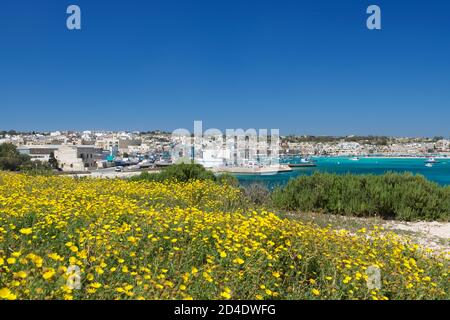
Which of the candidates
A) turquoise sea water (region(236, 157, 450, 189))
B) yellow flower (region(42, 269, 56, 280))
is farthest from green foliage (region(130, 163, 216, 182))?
yellow flower (region(42, 269, 56, 280))

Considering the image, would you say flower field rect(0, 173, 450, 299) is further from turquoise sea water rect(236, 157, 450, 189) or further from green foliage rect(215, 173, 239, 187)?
turquoise sea water rect(236, 157, 450, 189)

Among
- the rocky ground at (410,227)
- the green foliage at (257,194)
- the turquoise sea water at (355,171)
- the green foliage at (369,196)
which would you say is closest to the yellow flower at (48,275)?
the rocky ground at (410,227)

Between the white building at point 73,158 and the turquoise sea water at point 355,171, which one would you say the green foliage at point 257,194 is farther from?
the white building at point 73,158

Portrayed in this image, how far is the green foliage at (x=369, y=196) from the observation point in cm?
1251

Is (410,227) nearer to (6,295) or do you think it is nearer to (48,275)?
(48,275)

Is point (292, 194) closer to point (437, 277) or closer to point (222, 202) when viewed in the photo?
point (222, 202)

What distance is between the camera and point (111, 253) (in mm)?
4594

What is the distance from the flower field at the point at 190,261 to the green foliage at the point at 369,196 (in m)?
6.73

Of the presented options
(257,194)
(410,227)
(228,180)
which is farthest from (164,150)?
(410,227)

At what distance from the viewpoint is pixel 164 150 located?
368 feet

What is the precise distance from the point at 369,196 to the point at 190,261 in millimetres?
9741

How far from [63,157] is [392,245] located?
79.6 metres
